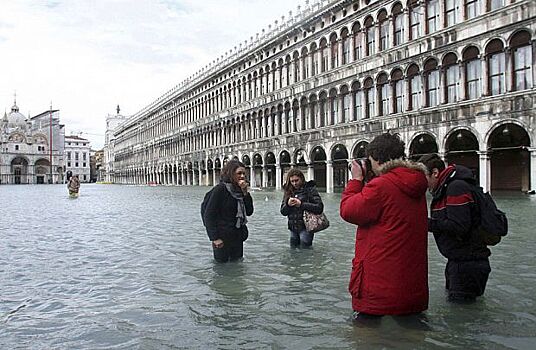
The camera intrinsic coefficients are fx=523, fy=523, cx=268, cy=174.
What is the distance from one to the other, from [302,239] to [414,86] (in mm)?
21915

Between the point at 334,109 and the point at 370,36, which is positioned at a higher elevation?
the point at 370,36

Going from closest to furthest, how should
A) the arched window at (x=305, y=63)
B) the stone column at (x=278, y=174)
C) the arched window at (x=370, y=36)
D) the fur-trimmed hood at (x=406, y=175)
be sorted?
the fur-trimmed hood at (x=406, y=175) < the arched window at (x=370, y=36) < the arched window at (x=305, y=63) < the stone column at (x=278, y=174)

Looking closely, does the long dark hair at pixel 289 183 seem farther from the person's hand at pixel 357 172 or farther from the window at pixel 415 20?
the window at pixel 415 20

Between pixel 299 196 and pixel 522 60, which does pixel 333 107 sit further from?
pixel 299 196

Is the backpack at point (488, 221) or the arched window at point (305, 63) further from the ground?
the arched window at point (305, 63)

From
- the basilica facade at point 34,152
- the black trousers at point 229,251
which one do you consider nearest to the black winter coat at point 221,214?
the black trousers at point 229,251

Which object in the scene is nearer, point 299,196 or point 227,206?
point 227,206

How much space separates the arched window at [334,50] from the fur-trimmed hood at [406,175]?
3200 centimetres

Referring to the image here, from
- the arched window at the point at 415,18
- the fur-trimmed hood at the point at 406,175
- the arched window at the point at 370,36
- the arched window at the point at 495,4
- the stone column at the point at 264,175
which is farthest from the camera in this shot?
the stone column at the point at 264,175

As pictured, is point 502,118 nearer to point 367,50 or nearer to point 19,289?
point 367,50

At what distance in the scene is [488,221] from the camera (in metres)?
4.18

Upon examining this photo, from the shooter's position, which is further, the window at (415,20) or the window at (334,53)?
the window at (334,53)

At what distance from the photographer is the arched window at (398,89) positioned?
28922 millimetres

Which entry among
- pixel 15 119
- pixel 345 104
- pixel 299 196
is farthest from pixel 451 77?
pixel 15 119
